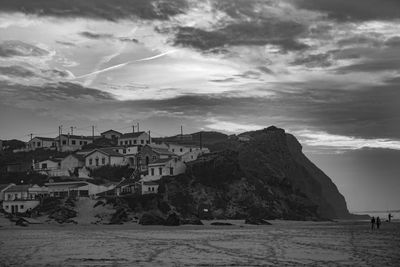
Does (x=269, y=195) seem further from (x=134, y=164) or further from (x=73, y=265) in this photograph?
(x=73, y=265)

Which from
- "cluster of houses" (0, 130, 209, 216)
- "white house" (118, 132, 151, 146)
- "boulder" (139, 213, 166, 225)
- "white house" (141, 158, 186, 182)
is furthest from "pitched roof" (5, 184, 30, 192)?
"white house" (118, 132, 151, 146)

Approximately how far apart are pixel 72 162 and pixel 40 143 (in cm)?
3110

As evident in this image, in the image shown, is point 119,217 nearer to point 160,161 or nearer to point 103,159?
point 160,161

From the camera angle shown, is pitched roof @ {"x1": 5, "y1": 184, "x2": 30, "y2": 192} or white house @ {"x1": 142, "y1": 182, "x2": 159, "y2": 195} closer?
white house @ {"x1": 142, "y1": 182, "x2": 159, "y2": 195}

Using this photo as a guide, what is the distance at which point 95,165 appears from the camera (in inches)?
4872

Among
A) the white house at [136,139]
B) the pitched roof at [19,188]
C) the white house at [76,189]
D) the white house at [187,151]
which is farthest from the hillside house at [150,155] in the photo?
the pitched roof at [19,188]

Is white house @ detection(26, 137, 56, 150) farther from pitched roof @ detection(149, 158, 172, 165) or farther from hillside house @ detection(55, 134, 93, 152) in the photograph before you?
pitched roof @ detection(149, 158, 172, 165)

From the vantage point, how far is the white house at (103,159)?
405ft

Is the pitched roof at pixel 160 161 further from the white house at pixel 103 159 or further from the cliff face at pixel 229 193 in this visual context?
the white house at pixel 103 159

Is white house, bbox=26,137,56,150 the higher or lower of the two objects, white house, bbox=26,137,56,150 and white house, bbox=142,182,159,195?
the higher

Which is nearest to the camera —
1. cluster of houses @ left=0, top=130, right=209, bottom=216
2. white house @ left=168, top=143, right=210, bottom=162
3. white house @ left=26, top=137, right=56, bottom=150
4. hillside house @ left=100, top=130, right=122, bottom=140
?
cluster of houses @ left=0, top=130, right=209, bottom=216

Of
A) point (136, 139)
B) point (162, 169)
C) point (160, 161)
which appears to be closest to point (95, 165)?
point (136, 139)

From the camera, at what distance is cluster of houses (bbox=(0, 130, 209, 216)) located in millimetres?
103688

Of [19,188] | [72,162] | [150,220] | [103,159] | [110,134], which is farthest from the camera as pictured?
[110,134]
